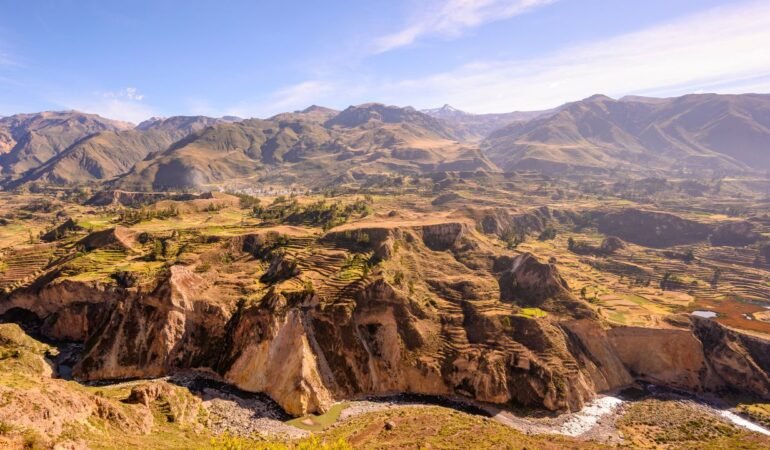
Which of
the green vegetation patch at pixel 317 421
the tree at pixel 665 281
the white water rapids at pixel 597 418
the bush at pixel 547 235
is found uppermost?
the bush at pixel 547 235

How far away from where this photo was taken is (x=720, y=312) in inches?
4033

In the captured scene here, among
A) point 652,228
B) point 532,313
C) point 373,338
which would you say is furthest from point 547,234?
point 373,338

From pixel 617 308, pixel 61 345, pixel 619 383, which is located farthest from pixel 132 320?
pixel 617 308

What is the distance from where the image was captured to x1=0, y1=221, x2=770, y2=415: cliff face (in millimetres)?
73062

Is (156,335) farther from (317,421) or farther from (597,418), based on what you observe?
(597,418)

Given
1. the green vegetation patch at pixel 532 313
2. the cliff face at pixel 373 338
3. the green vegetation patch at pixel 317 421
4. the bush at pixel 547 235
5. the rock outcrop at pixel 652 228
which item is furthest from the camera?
the bush at pixel 547 235

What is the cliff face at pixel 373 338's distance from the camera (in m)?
73.1

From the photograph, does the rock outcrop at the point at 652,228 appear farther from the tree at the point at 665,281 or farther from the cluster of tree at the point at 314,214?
the cluster of tree at the point at 314,214

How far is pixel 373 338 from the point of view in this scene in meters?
79.2

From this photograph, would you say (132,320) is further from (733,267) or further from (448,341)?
(733,267)

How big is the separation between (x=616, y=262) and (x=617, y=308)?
54.6 m

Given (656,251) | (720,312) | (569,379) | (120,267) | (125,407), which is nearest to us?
(125,407)

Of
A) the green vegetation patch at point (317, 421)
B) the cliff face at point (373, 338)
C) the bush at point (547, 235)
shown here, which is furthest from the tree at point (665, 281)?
the green vegetation patch at point (317, 421)

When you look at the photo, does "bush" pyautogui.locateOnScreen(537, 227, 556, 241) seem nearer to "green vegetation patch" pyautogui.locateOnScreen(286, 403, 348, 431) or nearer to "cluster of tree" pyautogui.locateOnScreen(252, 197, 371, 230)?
"cluster of tree" pyautogui.locateOnScreen(252, 197, 371, 230)
